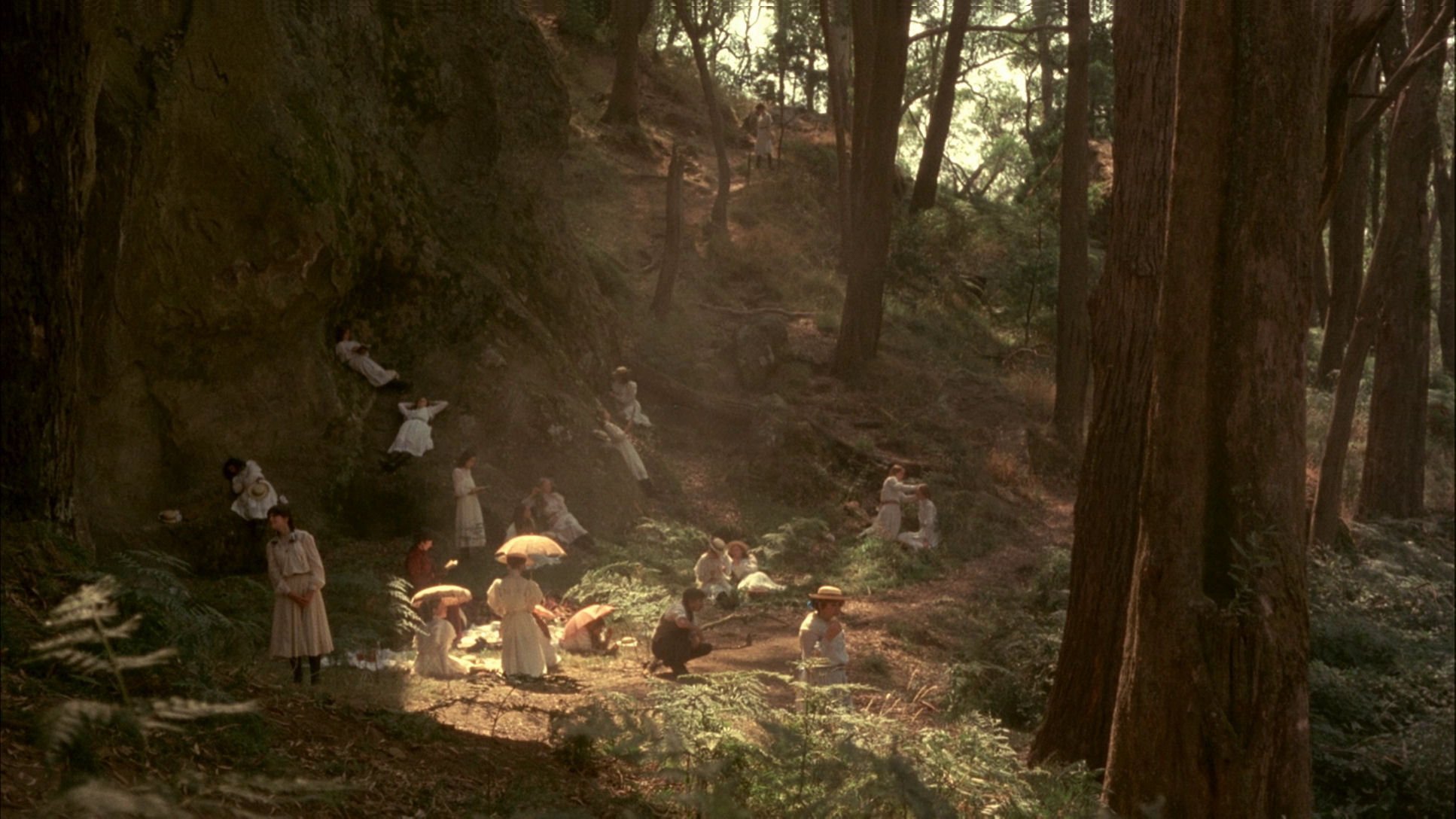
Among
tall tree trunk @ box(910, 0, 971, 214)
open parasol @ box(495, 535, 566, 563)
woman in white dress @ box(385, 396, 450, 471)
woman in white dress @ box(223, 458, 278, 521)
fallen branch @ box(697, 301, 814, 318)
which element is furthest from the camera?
tall tree trunk @ box(910, 0, 971, 214)

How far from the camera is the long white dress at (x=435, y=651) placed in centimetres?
1223

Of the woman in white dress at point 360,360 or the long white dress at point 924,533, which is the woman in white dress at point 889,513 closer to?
the long white dress at point 924,533

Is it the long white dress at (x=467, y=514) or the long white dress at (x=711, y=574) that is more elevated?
the long white dress at (x=467, y=514)

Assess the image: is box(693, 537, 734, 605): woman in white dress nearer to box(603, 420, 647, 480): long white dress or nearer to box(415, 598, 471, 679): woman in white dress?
box(603, 420, 647, 480): long white dress

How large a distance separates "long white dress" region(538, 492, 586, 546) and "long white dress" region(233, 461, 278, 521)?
13.4ft

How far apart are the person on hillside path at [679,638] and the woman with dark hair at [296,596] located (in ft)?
11.2

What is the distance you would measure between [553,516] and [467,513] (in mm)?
1517

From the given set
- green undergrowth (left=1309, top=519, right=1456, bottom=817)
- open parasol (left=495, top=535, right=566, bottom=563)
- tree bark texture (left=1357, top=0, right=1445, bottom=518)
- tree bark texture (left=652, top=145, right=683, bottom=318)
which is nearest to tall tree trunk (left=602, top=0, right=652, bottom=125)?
tree bark texture (left=652, top=145, right=683, bottom=318)

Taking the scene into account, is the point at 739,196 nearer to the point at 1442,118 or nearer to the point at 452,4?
the point at 1442,118

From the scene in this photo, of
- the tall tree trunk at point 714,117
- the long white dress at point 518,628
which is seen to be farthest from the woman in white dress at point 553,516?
the tall tree trunk at point 714,117

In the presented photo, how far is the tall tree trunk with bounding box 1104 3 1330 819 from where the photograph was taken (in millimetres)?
7434

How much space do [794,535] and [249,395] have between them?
831cm

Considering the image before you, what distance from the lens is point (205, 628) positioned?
22.3 feet

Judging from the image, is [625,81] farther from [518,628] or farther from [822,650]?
[822,650]
